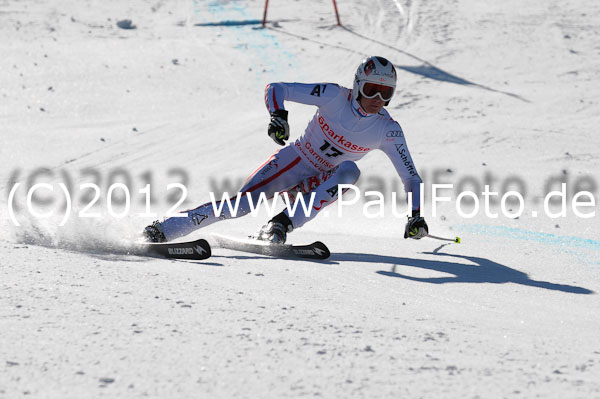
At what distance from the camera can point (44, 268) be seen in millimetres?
3678

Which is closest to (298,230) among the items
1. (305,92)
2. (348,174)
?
(348,174)

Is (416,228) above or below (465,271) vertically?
above

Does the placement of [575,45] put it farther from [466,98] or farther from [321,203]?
[321,203]

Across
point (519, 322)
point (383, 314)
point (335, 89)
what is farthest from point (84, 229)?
point (519, 322)

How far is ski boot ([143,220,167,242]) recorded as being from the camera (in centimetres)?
526

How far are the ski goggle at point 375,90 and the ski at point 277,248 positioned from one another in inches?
47.8

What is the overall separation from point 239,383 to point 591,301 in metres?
2.51

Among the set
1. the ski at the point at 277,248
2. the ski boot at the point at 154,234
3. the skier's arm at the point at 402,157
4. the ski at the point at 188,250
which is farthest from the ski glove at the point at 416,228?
the ski boot at the point at 154,234

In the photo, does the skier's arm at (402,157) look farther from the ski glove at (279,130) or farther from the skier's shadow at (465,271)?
the ski glove at (279,130)

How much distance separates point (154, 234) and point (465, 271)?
217 centimetres

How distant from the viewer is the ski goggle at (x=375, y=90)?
17.9ft

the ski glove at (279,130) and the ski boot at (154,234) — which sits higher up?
the ski glove at (279,130)

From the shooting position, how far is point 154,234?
17.3 ft

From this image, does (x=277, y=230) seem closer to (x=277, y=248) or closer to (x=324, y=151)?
(x=277, y=248)
